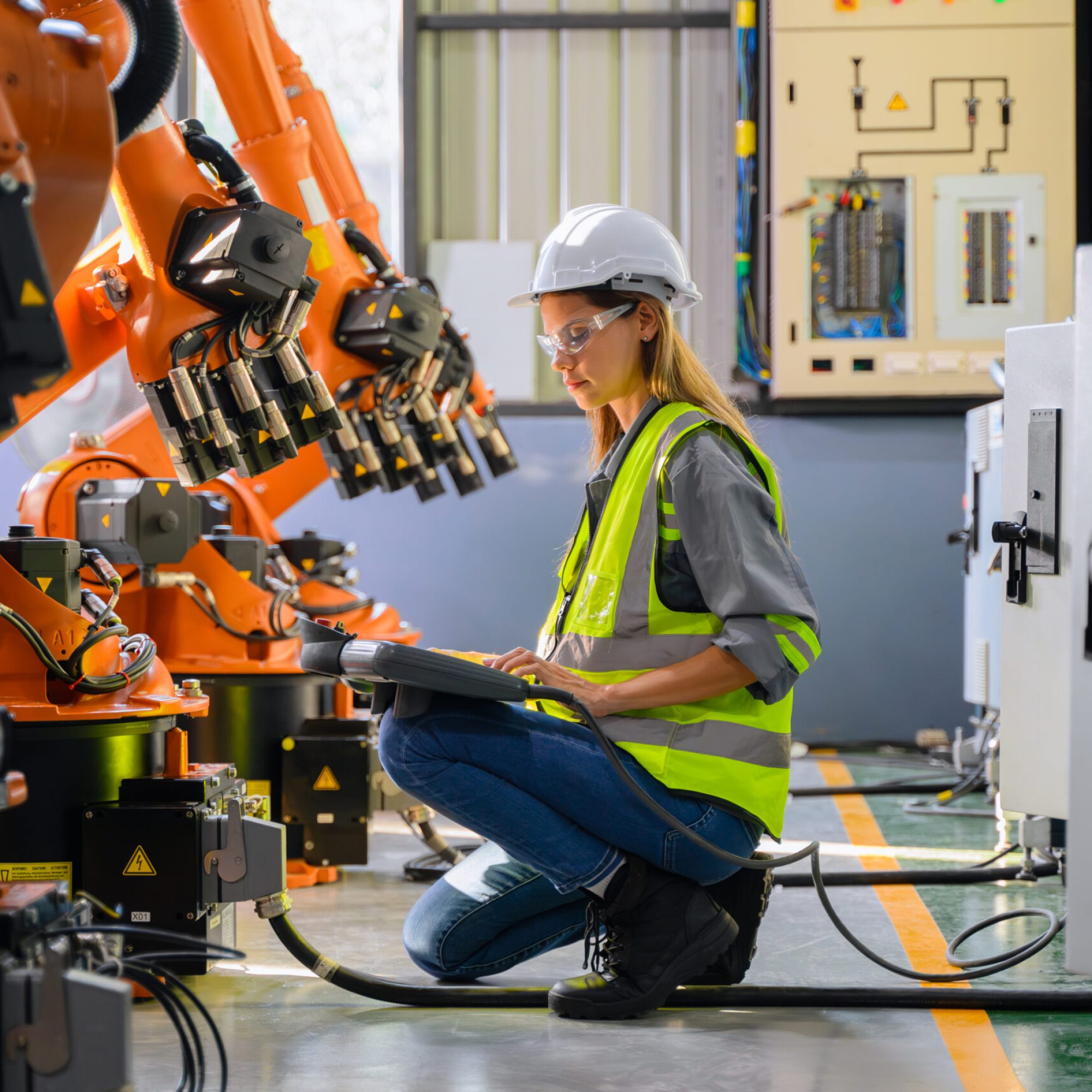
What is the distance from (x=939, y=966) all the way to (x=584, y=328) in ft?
4.68

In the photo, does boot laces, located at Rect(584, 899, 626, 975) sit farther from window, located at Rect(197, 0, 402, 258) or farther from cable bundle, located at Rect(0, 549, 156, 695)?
window, located at Rect(197, 0, 402, 258)

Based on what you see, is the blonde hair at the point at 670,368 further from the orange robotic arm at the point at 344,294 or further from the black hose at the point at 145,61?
the orange robotic arm at the point at 344,294

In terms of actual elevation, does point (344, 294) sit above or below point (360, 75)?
below

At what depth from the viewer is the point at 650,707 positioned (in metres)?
2.22

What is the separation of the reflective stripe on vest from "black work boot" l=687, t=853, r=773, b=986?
0.11 metres

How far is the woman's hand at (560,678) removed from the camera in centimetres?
221

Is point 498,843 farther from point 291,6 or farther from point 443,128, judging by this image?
point 291,6

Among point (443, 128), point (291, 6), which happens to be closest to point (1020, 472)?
point (443, 128)

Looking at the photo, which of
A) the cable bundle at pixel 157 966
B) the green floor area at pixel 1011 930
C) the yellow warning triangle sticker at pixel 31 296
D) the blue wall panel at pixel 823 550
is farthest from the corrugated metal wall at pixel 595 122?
the yellow warning triangle sticker at pixel 31 296

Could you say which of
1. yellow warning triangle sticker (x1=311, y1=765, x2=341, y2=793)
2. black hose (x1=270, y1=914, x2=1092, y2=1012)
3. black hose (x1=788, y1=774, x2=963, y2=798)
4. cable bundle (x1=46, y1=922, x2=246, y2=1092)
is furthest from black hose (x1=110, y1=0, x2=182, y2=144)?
black hose (x1=788, y1=774, x2=963, y2=798)

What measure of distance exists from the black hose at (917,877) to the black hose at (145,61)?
2.28 m


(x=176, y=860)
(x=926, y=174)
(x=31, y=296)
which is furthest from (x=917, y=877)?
(x=926, y=174)

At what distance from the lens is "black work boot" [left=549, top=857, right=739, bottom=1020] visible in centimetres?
227

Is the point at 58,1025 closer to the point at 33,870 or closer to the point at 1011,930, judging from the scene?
the point at 33,870
